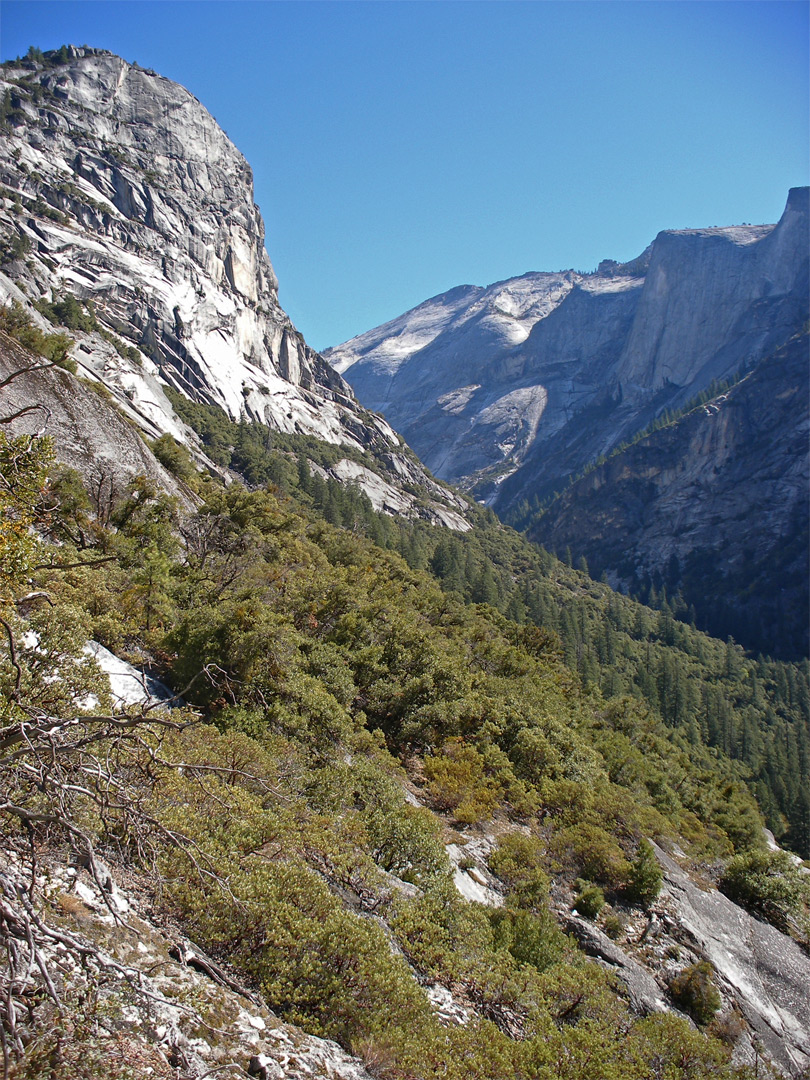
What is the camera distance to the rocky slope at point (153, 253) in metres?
91.9

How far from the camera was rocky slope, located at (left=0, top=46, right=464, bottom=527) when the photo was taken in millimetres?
91875

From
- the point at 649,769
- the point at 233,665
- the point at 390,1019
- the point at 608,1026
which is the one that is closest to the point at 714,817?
the point at 649,769

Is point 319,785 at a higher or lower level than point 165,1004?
higher

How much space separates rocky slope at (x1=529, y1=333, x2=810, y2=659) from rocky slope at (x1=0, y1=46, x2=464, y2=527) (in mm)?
79871

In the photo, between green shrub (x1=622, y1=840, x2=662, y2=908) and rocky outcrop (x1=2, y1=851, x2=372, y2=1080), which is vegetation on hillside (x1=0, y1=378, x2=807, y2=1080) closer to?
green shrub (x1=622, y1=840, x2=662, y2=908)

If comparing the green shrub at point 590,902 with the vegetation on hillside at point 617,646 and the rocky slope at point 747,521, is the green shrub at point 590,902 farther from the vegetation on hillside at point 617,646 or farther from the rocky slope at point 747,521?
the rocky slope at point 747,521

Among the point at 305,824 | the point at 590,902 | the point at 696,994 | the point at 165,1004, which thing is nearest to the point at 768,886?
the point at 696,994

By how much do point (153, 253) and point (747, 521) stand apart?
175 m

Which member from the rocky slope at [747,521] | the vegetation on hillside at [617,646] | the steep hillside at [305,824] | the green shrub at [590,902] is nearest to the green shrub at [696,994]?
the steep hillside at [305,824]

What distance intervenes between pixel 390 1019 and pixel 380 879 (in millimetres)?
4275

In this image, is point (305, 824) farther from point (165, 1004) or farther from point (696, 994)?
point (696, 994)

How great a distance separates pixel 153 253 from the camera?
4690 inches

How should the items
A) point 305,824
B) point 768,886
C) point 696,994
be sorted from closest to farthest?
point 305,824 < point 696,994 < point 768,886

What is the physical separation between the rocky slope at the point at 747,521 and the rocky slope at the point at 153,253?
79.9 metres
